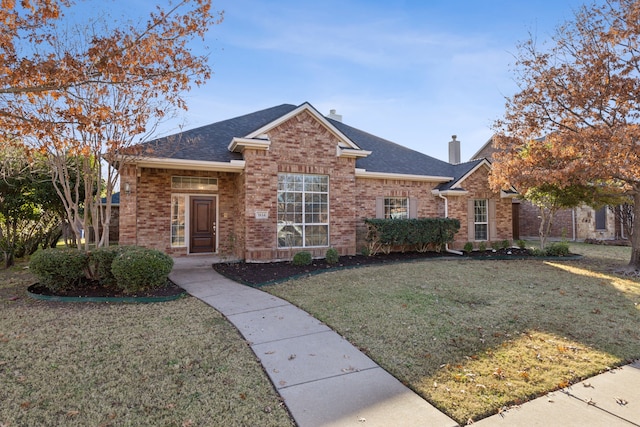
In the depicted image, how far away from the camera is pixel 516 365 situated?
4062mm

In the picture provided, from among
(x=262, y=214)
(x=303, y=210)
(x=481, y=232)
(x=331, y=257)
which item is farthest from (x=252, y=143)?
(x=481, y=232)

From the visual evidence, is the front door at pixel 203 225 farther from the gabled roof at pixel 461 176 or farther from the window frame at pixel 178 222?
the gabled roof at pixel 461 176

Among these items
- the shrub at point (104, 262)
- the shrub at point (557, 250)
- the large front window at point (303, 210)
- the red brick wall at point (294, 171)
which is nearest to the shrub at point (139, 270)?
the shrub at point (104, 262)

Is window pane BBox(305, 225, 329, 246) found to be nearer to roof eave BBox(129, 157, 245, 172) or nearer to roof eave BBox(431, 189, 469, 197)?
roof eave BBox(129, 157, 245, 172)

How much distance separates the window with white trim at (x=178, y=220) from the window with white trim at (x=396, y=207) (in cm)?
773

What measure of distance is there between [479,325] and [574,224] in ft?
68.6

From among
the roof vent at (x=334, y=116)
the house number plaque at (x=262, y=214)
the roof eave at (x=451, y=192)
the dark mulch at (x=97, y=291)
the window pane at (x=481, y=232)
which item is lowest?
the dark mulch at (x=97, y=291)

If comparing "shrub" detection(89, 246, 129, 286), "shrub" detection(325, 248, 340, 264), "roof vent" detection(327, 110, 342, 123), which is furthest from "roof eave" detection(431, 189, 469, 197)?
"shrub" detection(89, 246, 129, 286)

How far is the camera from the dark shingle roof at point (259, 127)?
11130mm

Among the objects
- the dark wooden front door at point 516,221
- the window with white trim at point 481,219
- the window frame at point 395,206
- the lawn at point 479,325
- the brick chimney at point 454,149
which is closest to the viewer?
the lawn at point 479,325

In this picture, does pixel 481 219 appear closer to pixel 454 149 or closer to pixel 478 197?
pixel 478 197

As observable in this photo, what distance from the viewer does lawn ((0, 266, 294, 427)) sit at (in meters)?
3.07

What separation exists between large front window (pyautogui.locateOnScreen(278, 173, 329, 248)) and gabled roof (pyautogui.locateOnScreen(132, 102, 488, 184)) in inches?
56.9

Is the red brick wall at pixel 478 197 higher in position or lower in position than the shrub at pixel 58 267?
higher
